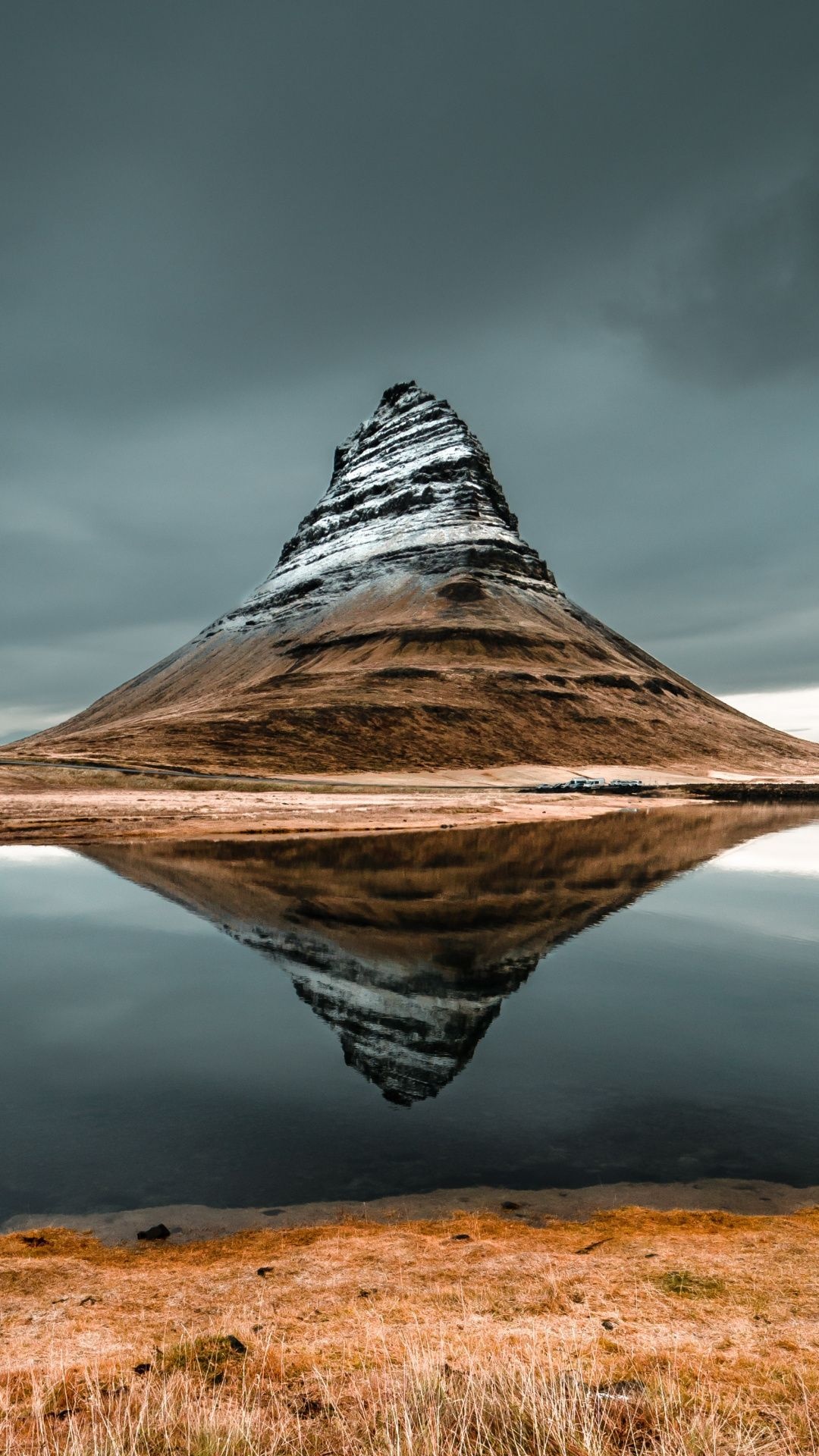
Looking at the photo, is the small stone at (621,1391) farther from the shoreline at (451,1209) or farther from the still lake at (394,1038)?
the still lake at (394,1038)

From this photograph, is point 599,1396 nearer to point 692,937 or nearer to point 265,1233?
point 265,1233

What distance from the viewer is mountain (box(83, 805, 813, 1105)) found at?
20.4 meters

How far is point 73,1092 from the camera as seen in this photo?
16.2 meters

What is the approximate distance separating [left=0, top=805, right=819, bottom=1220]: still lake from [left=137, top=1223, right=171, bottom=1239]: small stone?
2.92 feet

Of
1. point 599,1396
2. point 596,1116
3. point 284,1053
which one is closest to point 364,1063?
point 284,1053

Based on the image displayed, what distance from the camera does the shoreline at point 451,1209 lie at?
1100cm

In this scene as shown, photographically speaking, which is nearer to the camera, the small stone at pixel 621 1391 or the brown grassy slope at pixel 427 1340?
the brown grassy slope at pixel 427 1340

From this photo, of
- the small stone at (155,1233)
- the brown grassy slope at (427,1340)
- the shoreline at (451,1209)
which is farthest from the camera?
the shoreline at (451,1209)

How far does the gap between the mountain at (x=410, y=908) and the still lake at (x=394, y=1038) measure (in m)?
0.17

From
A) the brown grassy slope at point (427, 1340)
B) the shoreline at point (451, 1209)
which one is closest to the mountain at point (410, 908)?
the shoreline at point (451, 1209)

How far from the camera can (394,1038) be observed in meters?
19.5

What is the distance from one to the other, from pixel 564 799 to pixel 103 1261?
10875 cm

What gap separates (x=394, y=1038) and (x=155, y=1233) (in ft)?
30.6

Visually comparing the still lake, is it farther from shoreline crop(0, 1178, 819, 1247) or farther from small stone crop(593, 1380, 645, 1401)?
small stone crop(593, 1380, 645, 1401)
